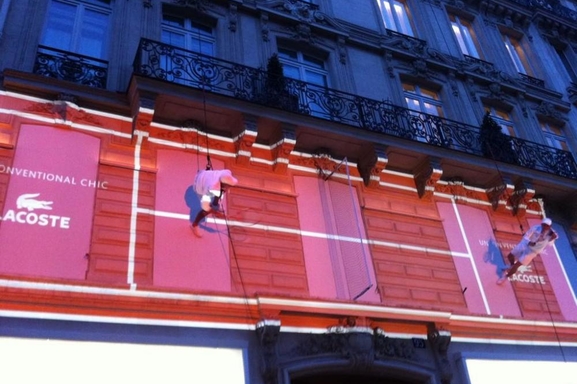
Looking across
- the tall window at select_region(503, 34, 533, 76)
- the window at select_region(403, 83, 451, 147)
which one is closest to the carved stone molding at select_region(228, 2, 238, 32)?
the window at select_region(403, 83, 451, 147)

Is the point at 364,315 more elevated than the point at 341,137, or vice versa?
the point at 341,137

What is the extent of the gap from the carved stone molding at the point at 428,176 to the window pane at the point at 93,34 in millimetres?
6234

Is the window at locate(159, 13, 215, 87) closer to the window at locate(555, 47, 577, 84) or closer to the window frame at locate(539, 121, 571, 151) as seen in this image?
the window frame at locate(539, 121, 571, 151)

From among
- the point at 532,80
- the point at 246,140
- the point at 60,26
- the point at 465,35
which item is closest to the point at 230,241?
the point at 246,140

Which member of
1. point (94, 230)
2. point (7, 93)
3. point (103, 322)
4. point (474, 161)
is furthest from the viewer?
point (474, 161)

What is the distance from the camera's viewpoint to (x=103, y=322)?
6926 mm

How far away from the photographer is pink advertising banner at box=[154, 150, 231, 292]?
7.83 m

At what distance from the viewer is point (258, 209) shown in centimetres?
910

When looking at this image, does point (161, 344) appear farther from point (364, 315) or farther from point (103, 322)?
point (364, 315)

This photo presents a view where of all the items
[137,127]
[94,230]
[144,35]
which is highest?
[144,35]

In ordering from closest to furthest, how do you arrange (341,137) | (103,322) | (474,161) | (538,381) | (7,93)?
(103,322), (7,93), (538,381), (341,137), (474,161)

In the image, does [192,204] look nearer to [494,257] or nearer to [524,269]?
[494,257]

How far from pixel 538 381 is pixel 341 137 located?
5323 millimetres

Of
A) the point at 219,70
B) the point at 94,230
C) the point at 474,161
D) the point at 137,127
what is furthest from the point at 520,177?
the point at 94,230
